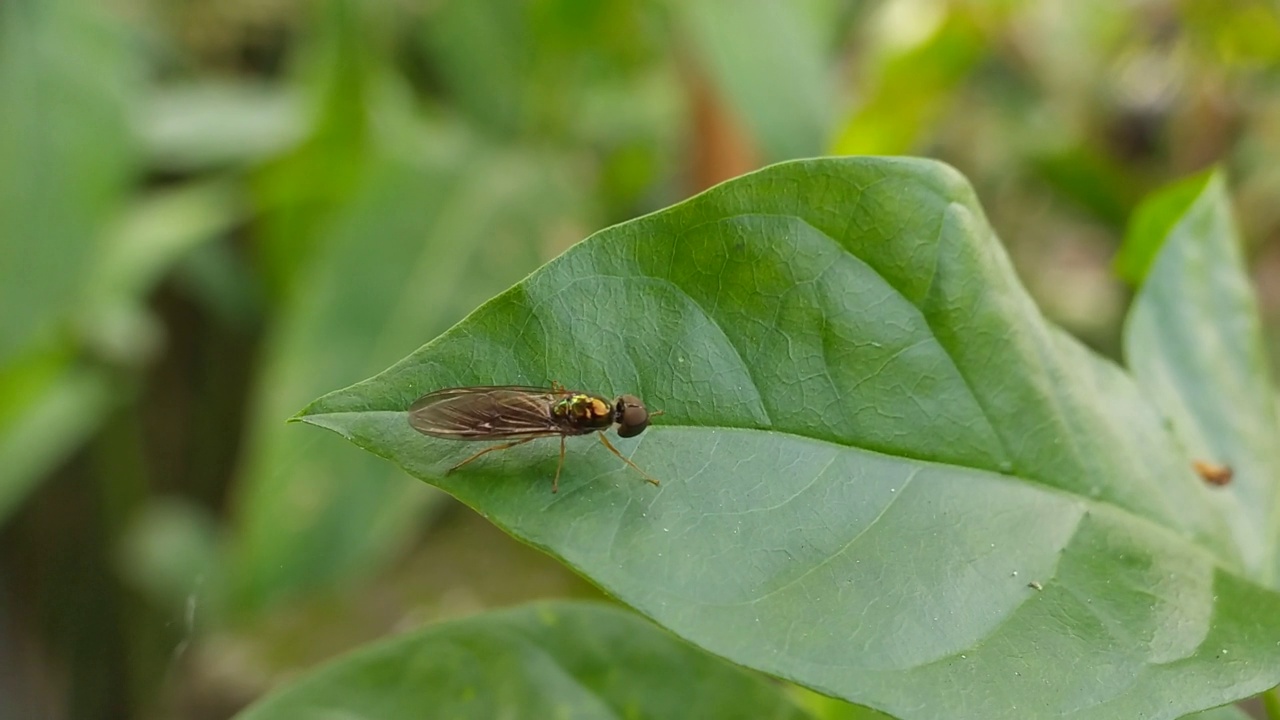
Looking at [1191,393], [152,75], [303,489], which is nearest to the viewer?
[1191,393]

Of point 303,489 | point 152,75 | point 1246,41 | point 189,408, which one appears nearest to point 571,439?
point 303,489

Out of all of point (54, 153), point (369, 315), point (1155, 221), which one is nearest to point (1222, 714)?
point (1155, 221)

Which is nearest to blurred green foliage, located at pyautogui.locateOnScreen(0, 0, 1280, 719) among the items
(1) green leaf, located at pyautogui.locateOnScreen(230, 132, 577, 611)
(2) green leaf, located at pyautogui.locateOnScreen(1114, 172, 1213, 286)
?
(1) green leaf, located at pyautogui.locateOnScreen(230, 132, 577, 611)

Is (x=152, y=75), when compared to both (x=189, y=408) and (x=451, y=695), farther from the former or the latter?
(x=451, y=695)

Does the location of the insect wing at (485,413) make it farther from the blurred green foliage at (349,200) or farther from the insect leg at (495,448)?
the blurred green foliage at (349,200)

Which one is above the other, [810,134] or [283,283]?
[810,134]

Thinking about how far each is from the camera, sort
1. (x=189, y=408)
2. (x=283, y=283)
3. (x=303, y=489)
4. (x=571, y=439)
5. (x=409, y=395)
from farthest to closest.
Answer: (x=189, y=408) → (x=283, y=283) → (x=303, y=489) → (x=571, y=439) → (x=409, y=395)

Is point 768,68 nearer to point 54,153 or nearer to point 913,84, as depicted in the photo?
point 913,84
